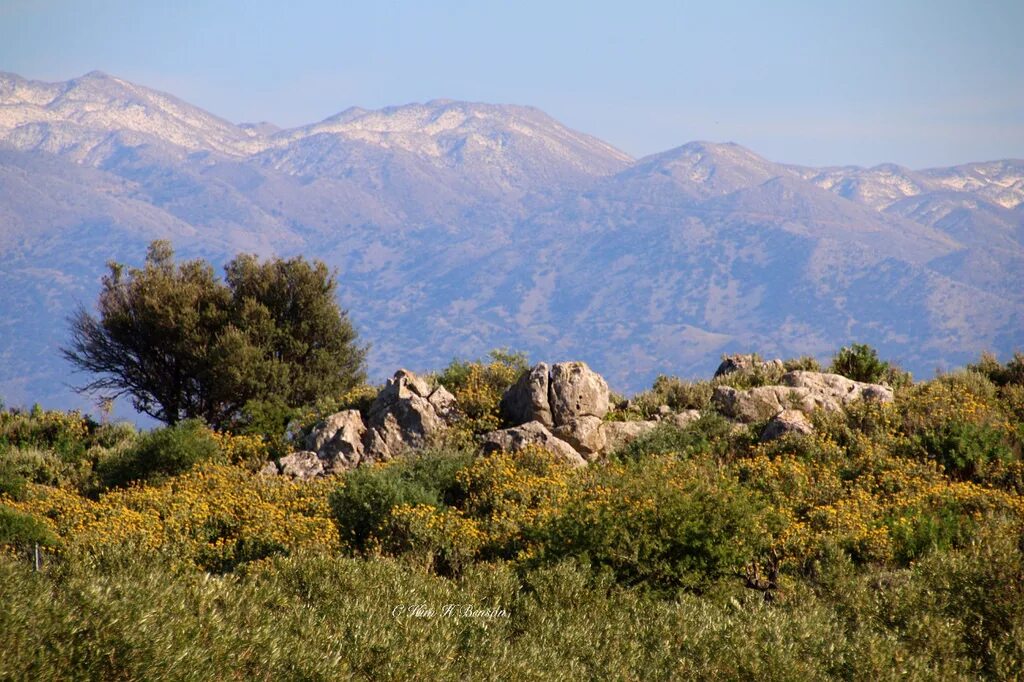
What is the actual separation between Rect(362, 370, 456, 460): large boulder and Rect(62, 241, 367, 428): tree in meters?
6.62

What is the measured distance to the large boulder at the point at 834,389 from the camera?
24775 mm

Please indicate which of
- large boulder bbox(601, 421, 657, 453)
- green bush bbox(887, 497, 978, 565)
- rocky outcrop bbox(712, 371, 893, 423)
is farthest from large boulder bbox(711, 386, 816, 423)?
green bush bbox(887, 497, 978, 565)

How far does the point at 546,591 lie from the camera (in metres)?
13.5

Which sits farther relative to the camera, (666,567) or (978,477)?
(978,477)

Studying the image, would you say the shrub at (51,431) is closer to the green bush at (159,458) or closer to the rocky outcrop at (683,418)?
the green bush at (159,458)

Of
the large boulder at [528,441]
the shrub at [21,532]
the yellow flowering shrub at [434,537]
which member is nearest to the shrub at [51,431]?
the shrub at [21,532]

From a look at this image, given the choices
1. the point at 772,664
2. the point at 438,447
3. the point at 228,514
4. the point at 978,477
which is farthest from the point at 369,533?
the point at 978,477

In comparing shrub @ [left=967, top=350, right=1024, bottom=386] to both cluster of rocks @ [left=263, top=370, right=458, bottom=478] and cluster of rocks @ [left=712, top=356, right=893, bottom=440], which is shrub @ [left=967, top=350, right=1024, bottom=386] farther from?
cluster of rocks @ [left=263, top=370, right=458, bottom=478]

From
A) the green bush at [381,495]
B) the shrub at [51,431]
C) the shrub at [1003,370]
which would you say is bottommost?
the shrub at [51,431]

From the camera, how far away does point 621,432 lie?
23.9 m

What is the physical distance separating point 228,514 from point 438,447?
5.38 meters

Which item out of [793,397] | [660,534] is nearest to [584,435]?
[793,397]

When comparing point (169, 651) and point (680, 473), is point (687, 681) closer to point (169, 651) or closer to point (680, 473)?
point (169, 651)

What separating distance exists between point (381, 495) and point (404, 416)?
5.69 m
